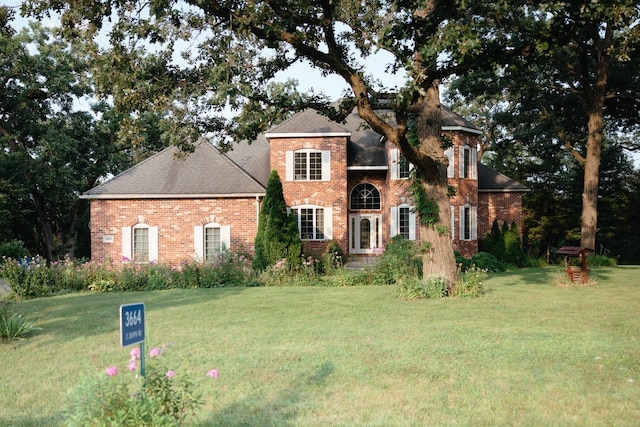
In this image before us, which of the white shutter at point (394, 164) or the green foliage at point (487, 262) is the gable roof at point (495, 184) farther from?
the white shutter at point (394, 164)

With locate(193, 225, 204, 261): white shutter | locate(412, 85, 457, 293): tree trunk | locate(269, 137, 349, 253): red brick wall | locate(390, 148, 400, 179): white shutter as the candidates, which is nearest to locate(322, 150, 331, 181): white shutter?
locate(269, 137, 349, 253): red brick wall

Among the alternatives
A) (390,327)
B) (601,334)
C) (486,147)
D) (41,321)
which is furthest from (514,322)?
(486,147)

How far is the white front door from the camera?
2552 cm

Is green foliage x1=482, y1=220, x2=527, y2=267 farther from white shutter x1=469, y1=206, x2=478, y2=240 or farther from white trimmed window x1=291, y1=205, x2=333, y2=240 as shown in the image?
white trimmed window x1=291, y1=205, x2=333, y2=240

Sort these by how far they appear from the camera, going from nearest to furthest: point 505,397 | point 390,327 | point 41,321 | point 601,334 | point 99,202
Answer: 1. point 505,397
2. point 601,334
3. point 390,327
4. point 41,321
5. point 99,202

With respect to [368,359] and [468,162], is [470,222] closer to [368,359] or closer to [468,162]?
[468,162]

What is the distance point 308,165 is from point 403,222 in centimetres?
451

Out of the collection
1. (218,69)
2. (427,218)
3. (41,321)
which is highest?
(218,69)

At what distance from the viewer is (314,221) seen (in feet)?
78.5

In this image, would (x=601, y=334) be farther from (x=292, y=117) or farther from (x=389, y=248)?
(x=292, y=117)

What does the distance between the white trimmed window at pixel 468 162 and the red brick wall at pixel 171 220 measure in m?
8.62

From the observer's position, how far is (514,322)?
9.91 meters

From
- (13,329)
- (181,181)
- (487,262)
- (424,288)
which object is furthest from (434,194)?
(181,181)

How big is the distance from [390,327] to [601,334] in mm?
3125
